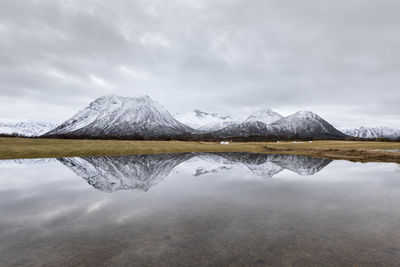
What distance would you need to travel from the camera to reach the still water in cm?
668

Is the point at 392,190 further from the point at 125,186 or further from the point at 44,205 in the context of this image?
the point at 44,205

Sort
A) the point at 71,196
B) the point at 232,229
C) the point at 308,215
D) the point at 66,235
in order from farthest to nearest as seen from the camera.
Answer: the point at 71,196
the point at 308,215
the point at 232,229
the point at 66,235

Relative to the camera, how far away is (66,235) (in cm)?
820

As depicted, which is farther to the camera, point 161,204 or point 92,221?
point 161,204

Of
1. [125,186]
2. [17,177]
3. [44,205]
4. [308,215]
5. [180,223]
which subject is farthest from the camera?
A: [17,177]

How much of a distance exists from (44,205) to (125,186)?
5954mm

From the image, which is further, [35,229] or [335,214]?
[335,214]

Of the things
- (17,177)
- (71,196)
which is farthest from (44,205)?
(17,177)

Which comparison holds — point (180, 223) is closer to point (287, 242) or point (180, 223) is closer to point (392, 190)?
point (287, 242)

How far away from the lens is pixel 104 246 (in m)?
7.33

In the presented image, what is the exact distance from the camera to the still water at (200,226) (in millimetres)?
6684

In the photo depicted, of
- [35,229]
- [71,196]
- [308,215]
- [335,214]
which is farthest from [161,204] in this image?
[335,214]

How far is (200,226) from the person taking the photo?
907 centimetres

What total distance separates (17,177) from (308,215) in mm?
26878
